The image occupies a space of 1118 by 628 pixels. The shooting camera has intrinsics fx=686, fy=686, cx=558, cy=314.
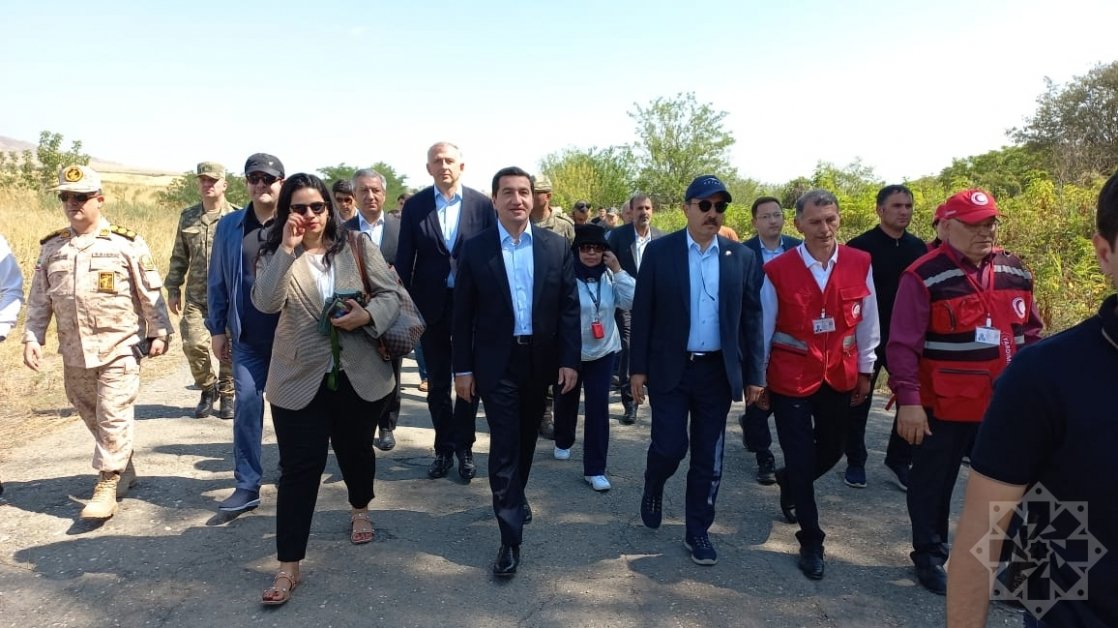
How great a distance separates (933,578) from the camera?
3582mm

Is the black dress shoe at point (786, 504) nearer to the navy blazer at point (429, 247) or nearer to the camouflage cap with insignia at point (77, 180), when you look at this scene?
the navy blazer at point (429, 247)

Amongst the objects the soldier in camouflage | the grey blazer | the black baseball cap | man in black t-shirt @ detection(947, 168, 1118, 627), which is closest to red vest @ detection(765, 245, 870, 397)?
the grey blazer

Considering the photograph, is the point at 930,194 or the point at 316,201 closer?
the point at 316,201

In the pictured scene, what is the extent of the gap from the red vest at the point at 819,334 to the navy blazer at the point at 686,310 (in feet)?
0.57

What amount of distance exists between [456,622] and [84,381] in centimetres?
303

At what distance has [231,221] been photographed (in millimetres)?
4520

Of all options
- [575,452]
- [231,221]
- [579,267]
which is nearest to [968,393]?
[579,267]

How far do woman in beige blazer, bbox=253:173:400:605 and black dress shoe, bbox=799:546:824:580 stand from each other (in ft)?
8.16

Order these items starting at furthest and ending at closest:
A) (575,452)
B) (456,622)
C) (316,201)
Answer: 1. (575,452)
2. (316,201)
3. (456,622)

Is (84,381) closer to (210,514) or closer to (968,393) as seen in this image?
(210,514)

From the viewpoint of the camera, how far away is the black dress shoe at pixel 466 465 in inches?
200

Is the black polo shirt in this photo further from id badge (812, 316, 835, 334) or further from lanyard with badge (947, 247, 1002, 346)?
id badge (812, 316, 835, 334)

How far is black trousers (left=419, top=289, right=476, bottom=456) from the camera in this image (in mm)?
5090

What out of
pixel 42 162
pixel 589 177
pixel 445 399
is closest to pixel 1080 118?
pixel 589 177
